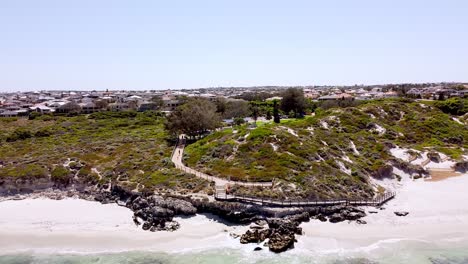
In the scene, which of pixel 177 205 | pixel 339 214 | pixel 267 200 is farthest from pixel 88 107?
pixel 339 214

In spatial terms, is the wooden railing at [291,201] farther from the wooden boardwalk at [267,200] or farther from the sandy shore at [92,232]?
the sandy shore at [92,232]

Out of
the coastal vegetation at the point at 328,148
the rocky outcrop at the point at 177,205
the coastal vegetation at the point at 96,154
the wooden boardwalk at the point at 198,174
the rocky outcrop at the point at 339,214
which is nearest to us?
the rocky outcrop at the point at 339,214

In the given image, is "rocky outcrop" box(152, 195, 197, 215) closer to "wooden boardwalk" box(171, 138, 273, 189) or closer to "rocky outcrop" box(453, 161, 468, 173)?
"wooden boardwalk" box(171, 138, 273, 189)

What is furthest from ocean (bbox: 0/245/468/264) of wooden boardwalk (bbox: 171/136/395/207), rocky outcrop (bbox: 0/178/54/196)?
rocky outcrop (bbox: 0/178/54/196)

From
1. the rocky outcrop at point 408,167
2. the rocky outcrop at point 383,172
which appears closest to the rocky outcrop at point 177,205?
the rocky outcrop at point 383,172

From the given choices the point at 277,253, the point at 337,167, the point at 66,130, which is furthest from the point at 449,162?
the point at 66,130

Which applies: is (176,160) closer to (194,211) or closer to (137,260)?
(194,211)

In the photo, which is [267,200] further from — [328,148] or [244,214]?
[328,148]
